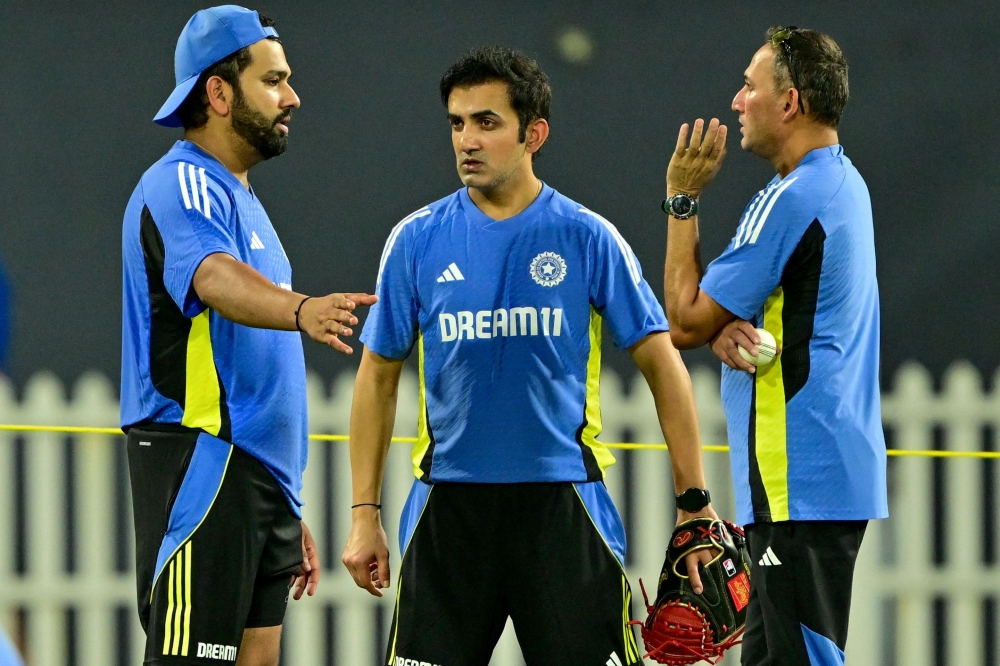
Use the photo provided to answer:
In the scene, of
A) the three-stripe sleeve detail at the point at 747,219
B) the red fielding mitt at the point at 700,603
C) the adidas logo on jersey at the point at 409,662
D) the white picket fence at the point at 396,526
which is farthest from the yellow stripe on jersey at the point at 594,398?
the white picket fence at the point at 396,526

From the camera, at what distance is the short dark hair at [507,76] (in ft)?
10.6

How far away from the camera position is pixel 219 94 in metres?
3.38

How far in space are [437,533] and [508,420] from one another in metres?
0.32

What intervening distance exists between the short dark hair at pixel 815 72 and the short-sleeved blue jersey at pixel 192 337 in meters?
1.38

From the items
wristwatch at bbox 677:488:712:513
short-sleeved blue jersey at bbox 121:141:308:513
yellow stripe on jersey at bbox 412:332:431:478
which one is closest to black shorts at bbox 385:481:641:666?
yellow stripe on jersey at bbox 412:332:431:478

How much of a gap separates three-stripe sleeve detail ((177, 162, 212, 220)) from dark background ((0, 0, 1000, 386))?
9.90 feet

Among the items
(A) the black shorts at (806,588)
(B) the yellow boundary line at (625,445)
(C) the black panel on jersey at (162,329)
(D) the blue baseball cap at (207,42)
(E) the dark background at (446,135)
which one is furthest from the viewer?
(E) the dark background at (446,135)

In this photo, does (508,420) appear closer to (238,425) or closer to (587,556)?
(587,556)

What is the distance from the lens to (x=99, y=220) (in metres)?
6.39

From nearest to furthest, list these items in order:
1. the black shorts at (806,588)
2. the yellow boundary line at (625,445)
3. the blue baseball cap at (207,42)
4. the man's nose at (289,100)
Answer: the black shorts at (806,588)
the blue baseball cap at (207,42)
the man's nose at (289,100)
the yellow boundary line at (625,445)

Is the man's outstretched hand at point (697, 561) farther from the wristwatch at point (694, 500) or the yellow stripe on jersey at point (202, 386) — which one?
the yellow stripe on jersey at point (202, 386)

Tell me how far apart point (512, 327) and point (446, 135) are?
3288 mm

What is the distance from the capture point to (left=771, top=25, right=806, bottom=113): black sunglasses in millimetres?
3258

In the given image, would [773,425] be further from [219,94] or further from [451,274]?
[219,94]
